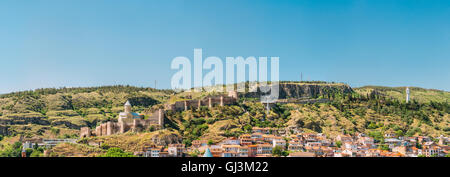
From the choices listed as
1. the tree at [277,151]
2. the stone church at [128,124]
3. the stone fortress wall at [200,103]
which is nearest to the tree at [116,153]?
the stone church at [128,124]

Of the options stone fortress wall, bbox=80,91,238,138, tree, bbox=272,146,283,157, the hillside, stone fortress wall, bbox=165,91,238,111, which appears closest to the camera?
tree, bbox=272,146,283,157

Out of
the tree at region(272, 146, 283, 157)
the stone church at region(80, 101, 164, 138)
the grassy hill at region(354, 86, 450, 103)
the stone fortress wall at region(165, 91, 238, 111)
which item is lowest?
the tree at region(272, 146, 283, 157)

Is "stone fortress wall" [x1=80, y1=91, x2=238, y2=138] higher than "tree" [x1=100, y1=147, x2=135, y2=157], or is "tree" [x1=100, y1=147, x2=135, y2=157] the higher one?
"stone fortress wall" [x1=80, y1=91, x2=238, y2=138]

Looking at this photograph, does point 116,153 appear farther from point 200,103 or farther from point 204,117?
point 200,103

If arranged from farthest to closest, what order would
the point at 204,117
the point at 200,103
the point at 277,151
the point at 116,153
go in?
the point at 200,103
the point at 204,117
the point at 277,151
the point at 116,153

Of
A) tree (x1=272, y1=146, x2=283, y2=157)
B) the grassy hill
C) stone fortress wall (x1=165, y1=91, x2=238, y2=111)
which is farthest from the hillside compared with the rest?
the grassy hill

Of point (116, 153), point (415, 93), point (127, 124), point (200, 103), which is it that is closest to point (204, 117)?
point (200, 103)

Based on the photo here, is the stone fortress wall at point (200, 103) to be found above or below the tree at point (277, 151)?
above

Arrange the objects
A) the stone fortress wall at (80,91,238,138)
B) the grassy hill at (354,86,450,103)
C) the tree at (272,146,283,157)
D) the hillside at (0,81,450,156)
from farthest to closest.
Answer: the grassy hill at (354,86,450,103)
the hillside at (0,81,450,156)
the stone fortress wall at (80,91,238,138)
the tree at (272,146,283,157)

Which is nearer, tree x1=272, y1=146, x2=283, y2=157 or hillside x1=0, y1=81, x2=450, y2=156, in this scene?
tree x1=272, y1=146, x2=283, y2=157

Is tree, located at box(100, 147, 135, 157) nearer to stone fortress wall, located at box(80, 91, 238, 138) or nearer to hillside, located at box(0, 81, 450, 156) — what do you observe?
hillside, located at box(0, 81, 450, 156)

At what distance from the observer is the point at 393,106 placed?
64688 millimetres

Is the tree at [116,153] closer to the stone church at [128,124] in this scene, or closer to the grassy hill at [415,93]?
the stone church at [128,124]
